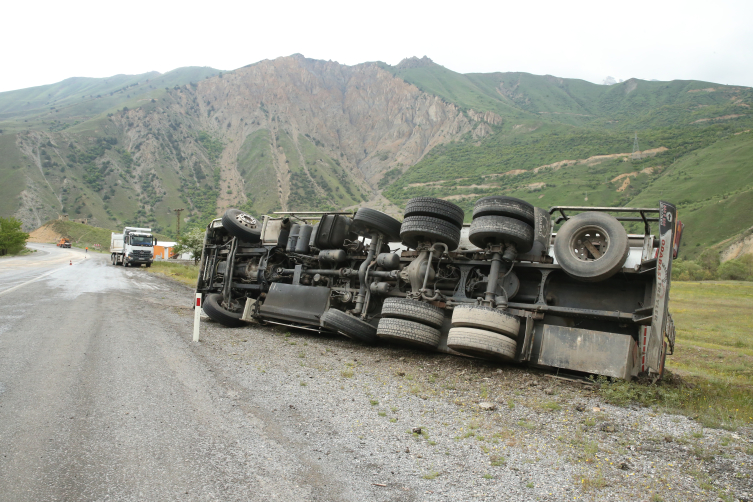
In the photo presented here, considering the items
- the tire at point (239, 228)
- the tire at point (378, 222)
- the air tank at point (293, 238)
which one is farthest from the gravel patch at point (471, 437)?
the tire at point (239, 228)

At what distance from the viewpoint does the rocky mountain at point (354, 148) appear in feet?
259

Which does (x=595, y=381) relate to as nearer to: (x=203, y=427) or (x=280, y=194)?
(x=203, y=427)

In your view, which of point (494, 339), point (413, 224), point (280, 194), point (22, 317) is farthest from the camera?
point (280, 194)

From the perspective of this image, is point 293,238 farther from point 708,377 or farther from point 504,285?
point 708,377

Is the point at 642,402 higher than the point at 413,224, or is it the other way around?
the point at 413,224

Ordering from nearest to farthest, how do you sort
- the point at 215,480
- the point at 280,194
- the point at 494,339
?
1. the point at 215,480
2. the point at 494,339
3. the point at 280,194

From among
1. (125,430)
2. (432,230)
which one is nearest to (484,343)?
(432,230)

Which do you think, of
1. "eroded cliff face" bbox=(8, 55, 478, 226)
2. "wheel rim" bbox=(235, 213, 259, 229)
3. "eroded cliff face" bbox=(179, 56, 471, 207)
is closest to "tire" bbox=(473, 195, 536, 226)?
"wheel rim" bbox=(235, 213, 259, 229)

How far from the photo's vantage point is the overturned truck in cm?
582

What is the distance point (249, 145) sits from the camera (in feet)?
484

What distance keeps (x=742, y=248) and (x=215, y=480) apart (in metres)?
59.6

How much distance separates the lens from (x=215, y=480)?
118 inches

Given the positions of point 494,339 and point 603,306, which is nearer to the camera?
point 494,339

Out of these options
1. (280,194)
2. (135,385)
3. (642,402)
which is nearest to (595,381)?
(642,402)
